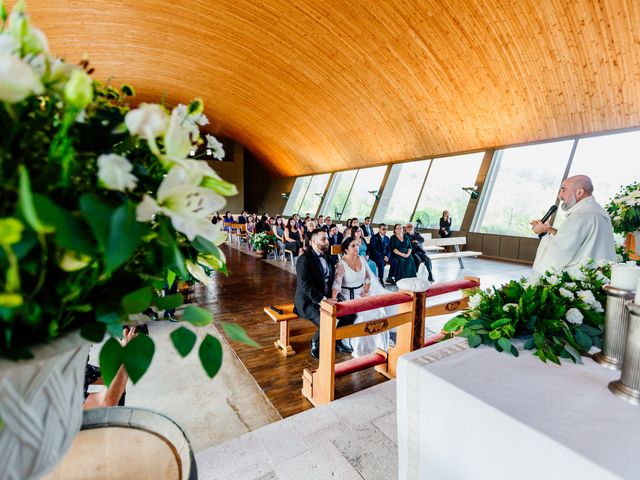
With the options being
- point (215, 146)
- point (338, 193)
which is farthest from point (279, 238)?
point (215, 146)

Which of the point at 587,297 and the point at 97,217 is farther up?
the point at 97,217

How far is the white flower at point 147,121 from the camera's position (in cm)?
54

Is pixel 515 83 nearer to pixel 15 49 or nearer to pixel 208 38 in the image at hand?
pixel 208 38

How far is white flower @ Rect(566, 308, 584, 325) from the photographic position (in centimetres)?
149

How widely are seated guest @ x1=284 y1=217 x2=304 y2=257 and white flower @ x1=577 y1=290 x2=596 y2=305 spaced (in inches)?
256

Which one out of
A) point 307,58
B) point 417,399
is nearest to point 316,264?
point 417,399

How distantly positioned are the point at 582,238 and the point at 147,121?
3.27 metres

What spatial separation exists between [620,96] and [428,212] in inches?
246

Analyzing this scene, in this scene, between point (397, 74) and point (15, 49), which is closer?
point (15, 49)

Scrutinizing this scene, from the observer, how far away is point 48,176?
1.64 ft

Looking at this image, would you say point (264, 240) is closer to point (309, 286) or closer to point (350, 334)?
point (309, 286)

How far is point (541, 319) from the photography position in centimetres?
156

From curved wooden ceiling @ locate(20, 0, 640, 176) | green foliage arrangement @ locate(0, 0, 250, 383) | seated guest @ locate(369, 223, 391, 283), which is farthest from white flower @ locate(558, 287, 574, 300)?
curved wooden ceiling @ locate(20, 0, 640, 176)

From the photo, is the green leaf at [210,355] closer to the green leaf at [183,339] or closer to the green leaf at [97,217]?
the green leaf at [183,339]
